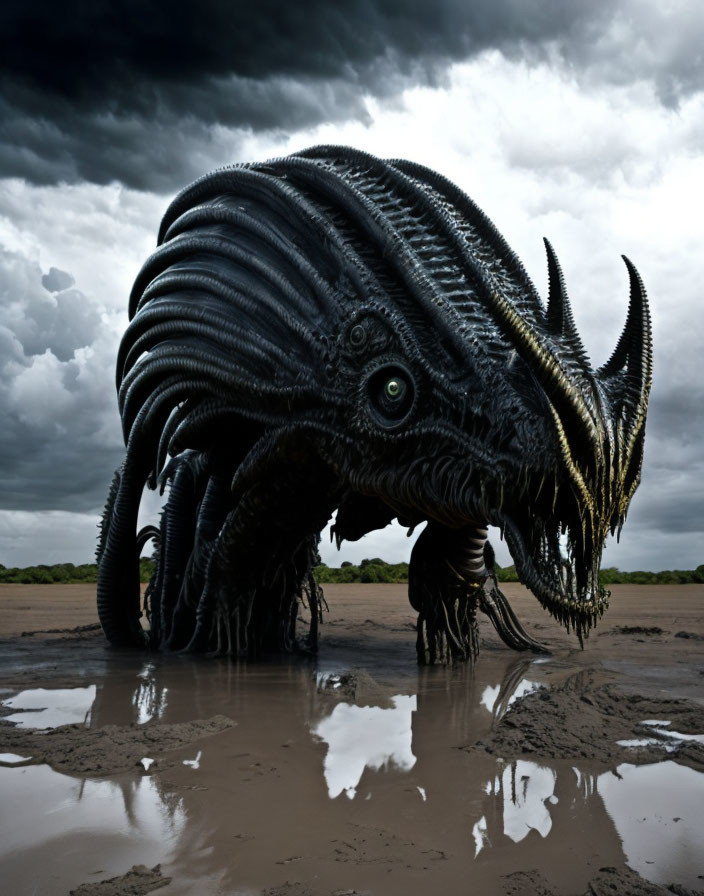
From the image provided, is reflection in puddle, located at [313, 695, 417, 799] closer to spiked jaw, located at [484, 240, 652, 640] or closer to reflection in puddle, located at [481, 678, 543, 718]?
reflection in puddle, located at [481, 678, 543, 718]

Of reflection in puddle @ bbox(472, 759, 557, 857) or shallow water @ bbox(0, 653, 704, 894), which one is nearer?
shallow water @ bbox(0, 653, 704, 894)

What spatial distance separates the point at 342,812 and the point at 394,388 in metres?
2.71

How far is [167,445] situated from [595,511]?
344 centimetres

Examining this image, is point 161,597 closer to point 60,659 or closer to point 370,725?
point 60,659

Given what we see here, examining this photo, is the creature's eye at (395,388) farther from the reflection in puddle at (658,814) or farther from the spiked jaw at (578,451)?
the reflection in puddle at (658,814)

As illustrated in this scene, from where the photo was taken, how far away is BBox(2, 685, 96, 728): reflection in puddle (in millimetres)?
3643

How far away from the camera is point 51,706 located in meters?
4.01

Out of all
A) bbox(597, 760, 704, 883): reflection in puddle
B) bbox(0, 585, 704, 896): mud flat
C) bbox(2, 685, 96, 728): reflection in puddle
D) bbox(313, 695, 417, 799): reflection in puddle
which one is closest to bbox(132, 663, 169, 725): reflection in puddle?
bbox(0, 585, 704, 896): mud flat

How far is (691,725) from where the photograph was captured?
345 cm

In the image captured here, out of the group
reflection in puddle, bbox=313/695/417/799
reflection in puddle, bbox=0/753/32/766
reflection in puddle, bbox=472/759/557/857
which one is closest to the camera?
reflection in puddle, bbox=472/759/557/857

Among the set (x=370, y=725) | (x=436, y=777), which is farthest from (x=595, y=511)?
(x=436, y=777)

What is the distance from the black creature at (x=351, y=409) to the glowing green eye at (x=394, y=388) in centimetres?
1

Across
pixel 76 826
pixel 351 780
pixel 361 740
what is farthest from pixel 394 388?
pixel 76 826

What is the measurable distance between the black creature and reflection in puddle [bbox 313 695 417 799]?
1122 mm
